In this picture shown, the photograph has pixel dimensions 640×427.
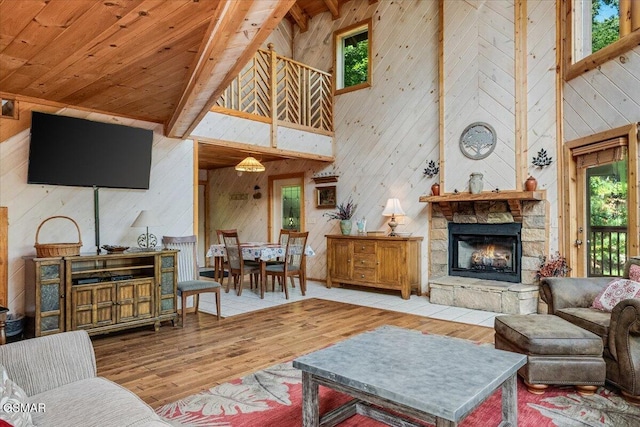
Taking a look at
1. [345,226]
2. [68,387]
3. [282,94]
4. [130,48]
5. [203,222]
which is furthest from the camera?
[203,222]

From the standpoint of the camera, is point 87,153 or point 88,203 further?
point 88,203

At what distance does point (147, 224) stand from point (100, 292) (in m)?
0.80

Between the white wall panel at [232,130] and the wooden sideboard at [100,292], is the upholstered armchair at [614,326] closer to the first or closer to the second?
the wooden sideboard at [100,292]

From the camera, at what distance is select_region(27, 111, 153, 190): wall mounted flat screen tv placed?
4.01 m

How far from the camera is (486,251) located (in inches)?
231

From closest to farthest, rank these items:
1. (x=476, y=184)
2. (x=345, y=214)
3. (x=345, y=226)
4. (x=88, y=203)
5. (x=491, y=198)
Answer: (x=88, y=203), (x=491, y=198), (x=476, y=184), (x=345, y=226), (x=345, y=214)

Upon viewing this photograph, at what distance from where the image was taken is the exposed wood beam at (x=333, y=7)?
7445 mm

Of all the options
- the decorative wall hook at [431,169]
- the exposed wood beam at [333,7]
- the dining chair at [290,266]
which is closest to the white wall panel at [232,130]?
the dining chair at [290,266]

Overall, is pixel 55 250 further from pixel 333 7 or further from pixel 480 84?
pixel 333 7

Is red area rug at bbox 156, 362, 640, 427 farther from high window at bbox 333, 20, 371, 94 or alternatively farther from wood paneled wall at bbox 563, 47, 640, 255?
high window at bbox 333, 20, 371, 94

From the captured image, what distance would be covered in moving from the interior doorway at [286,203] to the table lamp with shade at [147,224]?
3668mm

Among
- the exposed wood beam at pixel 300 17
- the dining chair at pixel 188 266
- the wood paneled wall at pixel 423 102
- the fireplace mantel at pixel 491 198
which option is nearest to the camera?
the dining chair at pixel 188 266

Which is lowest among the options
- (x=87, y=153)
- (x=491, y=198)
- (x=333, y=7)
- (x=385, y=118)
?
(x=491, y=198)

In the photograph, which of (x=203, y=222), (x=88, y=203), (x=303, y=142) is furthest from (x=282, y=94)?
(x=203, y=222)
